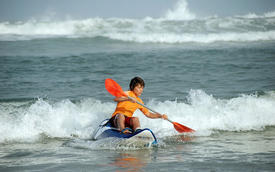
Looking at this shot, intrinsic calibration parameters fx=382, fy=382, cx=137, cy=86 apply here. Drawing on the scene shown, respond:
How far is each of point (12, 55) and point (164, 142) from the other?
913cm

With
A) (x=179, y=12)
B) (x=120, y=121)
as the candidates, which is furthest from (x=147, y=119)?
(x=179, y=12)

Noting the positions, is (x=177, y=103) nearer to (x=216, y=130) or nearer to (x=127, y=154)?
(x=216, y=130)

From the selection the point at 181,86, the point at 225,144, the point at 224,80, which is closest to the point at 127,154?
the point at 225,144

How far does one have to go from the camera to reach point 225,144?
5.35 meters

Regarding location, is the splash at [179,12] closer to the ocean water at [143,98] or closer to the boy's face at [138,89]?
the ocean water at [143,98]

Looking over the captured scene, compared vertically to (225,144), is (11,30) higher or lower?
higher

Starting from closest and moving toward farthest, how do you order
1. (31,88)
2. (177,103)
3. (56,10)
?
(177,103)
(31,88)
(56,10)

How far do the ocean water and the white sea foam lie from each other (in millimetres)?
18

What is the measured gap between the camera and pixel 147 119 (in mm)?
6836

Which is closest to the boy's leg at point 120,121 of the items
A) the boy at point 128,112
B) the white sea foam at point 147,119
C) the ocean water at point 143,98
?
the boy at point 128,112

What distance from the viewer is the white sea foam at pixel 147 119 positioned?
6219mm

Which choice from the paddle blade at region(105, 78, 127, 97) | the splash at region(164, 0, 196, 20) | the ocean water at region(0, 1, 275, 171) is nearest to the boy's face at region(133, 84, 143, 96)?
the paddle blade at region(105, 78, 127, 97)

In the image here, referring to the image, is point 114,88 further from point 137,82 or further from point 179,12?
point 179,12

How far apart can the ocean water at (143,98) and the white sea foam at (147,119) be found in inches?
0.7
